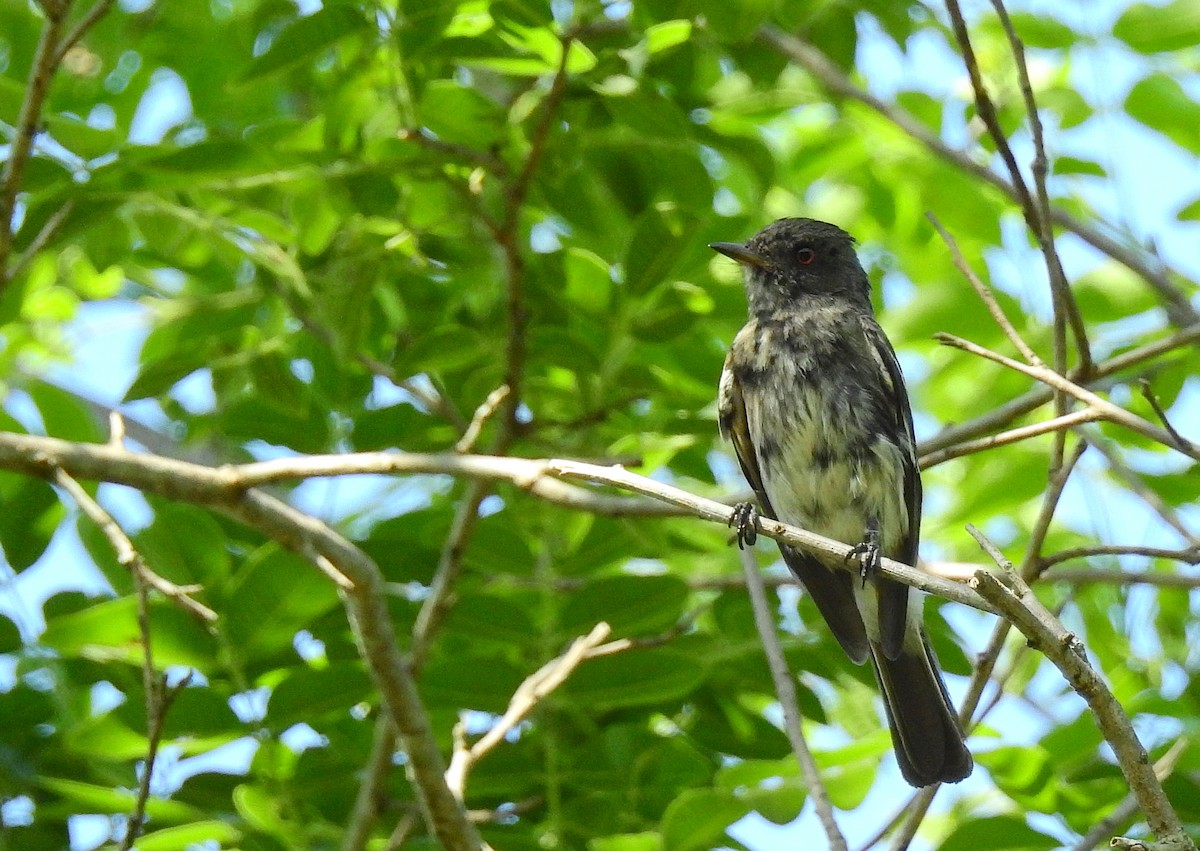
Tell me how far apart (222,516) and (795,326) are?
205 centimetres

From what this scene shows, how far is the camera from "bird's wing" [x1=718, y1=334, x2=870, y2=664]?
165 inches

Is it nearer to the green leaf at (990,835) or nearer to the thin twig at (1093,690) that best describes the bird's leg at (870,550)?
the green leaf at (990,835)

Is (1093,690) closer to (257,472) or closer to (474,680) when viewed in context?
(474,680)

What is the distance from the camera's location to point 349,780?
4.31 metres

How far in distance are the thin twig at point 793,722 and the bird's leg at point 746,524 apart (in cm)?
7

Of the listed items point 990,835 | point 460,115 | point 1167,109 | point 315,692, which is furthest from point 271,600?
point 1167,109

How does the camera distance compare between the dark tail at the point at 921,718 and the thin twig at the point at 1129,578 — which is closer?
the thin twig at the point at 1129,578

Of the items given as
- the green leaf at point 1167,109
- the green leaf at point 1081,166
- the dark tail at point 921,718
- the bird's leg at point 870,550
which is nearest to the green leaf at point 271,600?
the bird's leg at point 870,550

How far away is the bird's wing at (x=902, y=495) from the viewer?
438 cm

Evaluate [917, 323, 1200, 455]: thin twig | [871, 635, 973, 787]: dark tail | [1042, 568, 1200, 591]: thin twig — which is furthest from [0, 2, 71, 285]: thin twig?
[1042, 568, 1200, 591]: thin twig

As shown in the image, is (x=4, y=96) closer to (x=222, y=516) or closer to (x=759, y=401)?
(x=222, y=516)

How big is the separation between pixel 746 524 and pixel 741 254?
3.59ft

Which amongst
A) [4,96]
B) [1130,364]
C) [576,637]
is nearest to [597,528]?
[576,637]

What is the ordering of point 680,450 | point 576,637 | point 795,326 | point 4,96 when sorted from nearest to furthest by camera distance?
point 4,96
point 576,637
point 680,450
point 795,326
